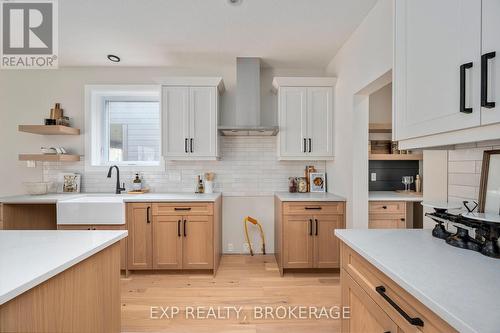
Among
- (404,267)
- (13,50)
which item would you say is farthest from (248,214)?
(13,50)

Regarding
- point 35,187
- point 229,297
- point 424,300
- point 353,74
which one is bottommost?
point 229,297

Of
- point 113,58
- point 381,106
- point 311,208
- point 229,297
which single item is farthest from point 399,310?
point 113,58

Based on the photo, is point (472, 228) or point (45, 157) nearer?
point (472, 228)

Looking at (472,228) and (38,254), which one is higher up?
(472,228)

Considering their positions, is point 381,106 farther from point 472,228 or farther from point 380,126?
point 472,228

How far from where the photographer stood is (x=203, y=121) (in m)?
3.14

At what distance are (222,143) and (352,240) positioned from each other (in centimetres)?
252

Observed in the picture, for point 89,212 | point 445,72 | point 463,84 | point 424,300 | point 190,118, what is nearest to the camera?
point 424,300

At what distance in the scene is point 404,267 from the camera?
A: 3.00ft

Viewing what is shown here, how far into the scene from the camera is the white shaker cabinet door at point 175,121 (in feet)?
10.2

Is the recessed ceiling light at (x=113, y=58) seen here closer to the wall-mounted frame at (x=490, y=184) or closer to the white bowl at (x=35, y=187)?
the white bowl at (x=35, y=187)

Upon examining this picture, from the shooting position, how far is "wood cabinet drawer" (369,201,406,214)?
9.41 ft
